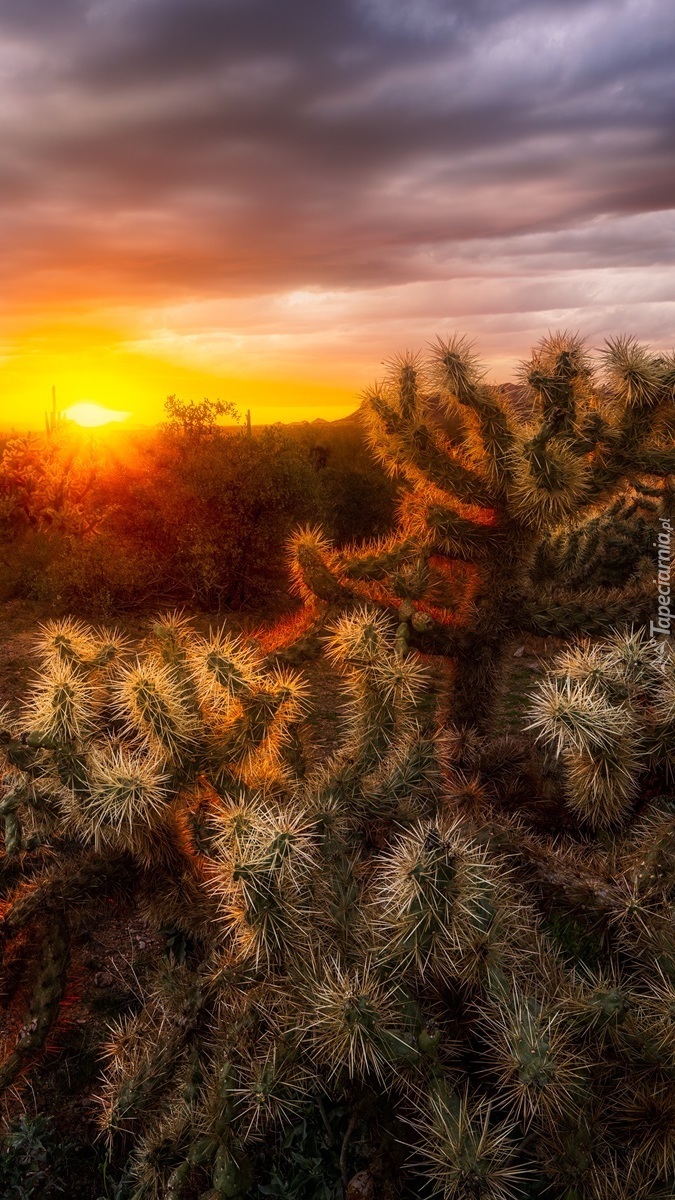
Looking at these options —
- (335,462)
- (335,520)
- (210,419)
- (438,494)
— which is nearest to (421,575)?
(438,494)

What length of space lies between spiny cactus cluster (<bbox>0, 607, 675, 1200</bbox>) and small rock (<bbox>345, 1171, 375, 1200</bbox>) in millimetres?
63

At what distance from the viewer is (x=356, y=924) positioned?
2.89 m

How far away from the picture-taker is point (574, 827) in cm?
427

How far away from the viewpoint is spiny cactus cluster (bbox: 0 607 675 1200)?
2465 millimetres

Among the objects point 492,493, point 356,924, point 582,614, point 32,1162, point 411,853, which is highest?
point 492,493

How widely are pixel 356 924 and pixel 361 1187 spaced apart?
79cm

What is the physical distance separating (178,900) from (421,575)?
8.01 feet

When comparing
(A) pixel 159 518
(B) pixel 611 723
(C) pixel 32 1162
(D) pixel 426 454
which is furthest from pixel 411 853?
(A) pixel 159 518

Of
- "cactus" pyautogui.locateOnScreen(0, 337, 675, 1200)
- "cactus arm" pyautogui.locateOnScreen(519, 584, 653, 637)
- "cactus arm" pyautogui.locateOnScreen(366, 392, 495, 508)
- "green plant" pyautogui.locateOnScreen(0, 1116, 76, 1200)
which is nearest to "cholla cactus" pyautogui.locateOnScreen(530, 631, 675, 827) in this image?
"cactus" pyautogui.locateOnScreen(0, 337, 675, 1200)

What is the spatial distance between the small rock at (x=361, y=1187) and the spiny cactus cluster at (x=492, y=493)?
8.74ft

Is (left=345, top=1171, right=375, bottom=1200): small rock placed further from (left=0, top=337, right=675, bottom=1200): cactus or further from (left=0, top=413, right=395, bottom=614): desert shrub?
(left=0, top=413, right=395, bottom=614): desert shrub

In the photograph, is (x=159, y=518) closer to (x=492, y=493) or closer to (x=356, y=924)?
(x=492, y=493)

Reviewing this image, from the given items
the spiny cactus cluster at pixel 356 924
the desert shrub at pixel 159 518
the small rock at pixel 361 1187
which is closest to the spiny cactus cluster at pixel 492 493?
the spiny cactus cluster at pixel 356 924

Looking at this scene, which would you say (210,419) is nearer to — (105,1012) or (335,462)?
(335,462)
